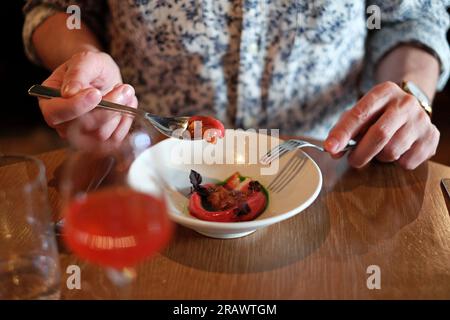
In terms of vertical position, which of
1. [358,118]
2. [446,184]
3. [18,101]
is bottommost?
[18,101]

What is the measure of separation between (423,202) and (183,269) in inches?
15.8

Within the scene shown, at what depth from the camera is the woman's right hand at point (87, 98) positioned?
70 centimetres

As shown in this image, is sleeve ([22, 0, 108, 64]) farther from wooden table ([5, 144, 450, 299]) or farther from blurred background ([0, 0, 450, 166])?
blurred background ([0, 0, 450, 166])

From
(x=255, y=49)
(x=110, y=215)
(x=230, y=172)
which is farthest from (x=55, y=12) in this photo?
(x=110, y=215)

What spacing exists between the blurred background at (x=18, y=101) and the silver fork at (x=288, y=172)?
1.16m

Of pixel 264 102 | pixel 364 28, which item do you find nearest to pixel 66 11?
pixel 264 102

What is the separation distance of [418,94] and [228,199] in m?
0.44

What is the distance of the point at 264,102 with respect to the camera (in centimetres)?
110

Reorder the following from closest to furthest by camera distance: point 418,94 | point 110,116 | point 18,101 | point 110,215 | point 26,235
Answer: point 110,215, point 26,235, point 110,116, point 418,94, point 18,101

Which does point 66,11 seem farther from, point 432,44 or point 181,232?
point 432,44

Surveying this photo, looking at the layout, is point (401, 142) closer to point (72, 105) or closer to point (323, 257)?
point (323, 257)

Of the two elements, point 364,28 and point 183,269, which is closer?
point 183,269

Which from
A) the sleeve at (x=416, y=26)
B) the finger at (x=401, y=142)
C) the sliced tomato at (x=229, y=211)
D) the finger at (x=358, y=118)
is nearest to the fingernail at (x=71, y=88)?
the sliced tomato at (x=229, y=211)

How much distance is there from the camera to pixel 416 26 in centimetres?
105
